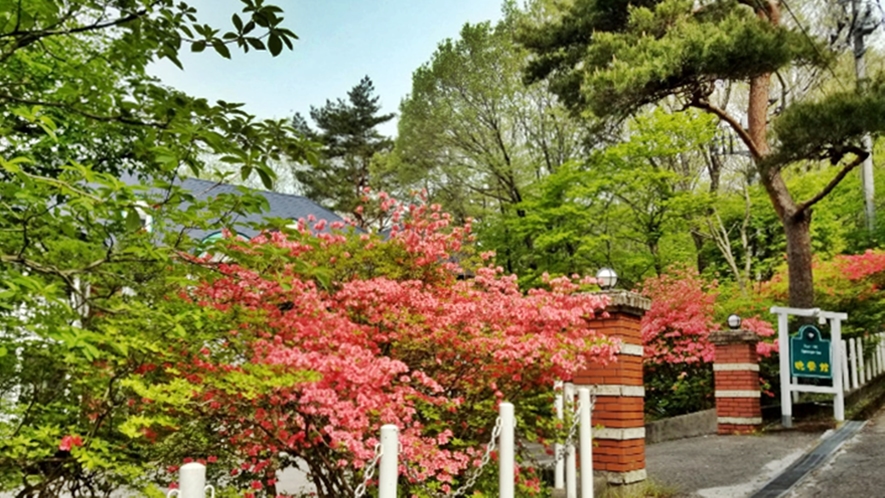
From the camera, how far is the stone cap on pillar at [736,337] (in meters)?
9.63

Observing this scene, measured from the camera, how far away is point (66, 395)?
14.9ft

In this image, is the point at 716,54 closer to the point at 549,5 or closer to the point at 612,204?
the point at 612,204

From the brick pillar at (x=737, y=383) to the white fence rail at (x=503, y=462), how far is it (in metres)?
5.27

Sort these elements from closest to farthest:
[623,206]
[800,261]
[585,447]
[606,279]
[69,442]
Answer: [69,442], [585,447], [606,279], [800,261], [623,206]

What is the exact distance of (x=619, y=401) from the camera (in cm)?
561

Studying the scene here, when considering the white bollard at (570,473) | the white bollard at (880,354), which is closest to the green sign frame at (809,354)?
the white bollard at (880,354)

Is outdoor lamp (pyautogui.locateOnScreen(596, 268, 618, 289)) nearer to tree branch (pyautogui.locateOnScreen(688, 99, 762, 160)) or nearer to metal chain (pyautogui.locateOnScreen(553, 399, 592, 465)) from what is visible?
metal chain (pyautogui.locateOnScreen(553, 399, 592, 465))

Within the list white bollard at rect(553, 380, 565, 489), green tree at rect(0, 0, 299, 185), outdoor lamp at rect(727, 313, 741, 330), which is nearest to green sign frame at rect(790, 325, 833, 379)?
outdoor lamp at rect(727, 313, 741, 330)

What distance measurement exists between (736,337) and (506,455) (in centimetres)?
733

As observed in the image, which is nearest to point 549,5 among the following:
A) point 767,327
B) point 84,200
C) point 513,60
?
point 513,60

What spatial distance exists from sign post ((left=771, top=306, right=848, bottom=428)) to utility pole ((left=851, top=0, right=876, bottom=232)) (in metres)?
2.71

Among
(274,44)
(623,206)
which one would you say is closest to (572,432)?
(274,44)

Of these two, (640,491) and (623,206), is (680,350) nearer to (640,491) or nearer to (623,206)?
(640,491)

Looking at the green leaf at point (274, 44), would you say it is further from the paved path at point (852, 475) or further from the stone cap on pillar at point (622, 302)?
the paved path at point (852, 475)
